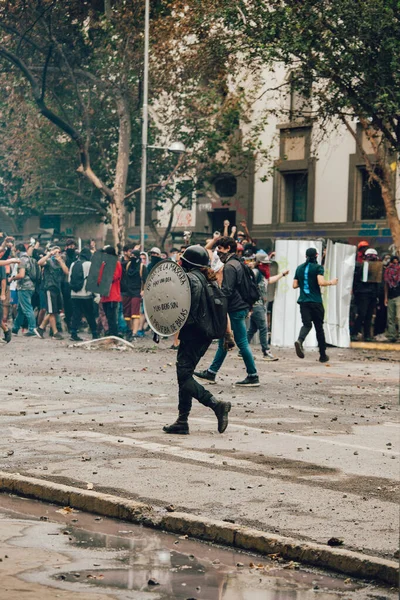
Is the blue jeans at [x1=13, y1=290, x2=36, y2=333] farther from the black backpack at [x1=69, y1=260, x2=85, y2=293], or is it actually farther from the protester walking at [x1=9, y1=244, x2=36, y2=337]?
the black backpack at [x1=69, y1=260, x2=85, y2=293]

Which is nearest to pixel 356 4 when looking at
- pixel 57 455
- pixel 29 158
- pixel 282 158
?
pixel 282 158

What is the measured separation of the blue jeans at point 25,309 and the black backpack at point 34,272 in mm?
323

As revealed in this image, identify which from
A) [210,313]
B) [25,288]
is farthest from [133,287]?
[210,313]

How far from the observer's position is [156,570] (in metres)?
5.82

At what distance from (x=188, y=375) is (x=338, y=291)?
41.8 feet

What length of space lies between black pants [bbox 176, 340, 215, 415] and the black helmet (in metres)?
0.67

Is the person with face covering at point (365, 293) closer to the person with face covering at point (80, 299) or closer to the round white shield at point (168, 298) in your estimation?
the person with face covering at point (80, 299)

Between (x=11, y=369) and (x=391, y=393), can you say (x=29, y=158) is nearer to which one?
(x=11, y=369)

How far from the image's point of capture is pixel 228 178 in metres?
40.9

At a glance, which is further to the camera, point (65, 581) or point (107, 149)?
Answer: point (107, 149)

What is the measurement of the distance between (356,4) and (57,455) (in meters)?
16.4

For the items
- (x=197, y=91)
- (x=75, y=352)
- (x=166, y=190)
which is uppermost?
(x=197, y=91)

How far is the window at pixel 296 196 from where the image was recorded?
1523 inches

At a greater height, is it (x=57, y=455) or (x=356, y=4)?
(x=356, y=4)
